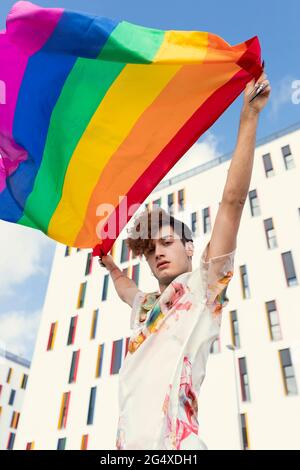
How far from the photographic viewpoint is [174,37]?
8.72 feet

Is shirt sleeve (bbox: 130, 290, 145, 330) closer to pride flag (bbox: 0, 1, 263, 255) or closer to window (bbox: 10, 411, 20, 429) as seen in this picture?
pride flag (bbox: 0, 1, 263, 255)

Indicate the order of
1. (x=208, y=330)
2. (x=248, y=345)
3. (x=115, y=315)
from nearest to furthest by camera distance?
(x=208, y=330) → (x=248, y=345) → (x=115, y=315)

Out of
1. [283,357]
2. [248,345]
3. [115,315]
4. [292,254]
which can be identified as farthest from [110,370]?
[292,254]

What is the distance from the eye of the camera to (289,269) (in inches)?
784

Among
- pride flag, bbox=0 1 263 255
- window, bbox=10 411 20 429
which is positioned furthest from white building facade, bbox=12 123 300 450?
window, bbox=10 411 20 429

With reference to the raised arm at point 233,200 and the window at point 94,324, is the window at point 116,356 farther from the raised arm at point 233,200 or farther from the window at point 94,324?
the raised arm at point 233,200

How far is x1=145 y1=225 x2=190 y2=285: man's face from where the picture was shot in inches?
85.2

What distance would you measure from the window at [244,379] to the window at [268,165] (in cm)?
1078

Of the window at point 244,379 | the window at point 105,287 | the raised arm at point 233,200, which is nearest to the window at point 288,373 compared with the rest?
the window at point 244,379

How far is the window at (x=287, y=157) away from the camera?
2310 cm

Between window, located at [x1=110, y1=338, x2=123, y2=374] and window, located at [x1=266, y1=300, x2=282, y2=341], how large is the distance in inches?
331

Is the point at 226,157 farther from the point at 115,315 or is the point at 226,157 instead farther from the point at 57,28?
the point at 57,28

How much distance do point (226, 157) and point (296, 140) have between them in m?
4.49

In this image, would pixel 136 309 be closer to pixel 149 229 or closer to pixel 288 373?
pixel 149 229
